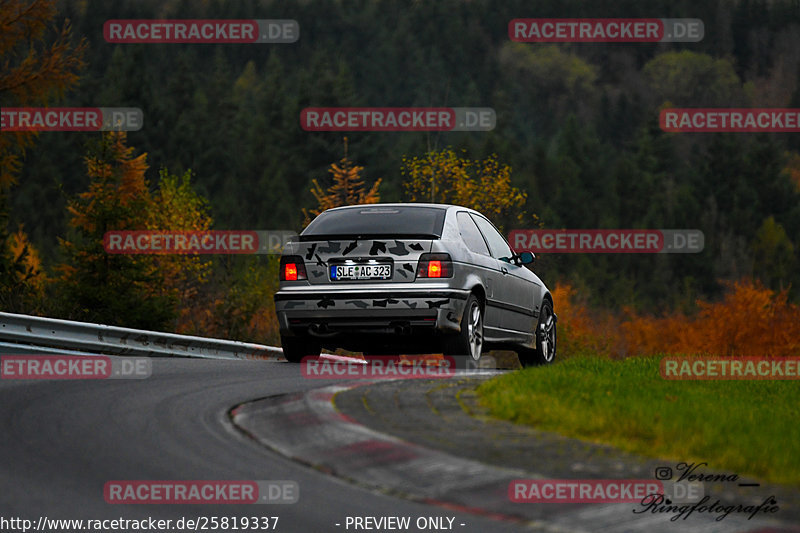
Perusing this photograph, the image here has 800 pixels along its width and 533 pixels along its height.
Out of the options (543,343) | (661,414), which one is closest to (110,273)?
(543,343)

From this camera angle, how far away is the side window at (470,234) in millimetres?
12859

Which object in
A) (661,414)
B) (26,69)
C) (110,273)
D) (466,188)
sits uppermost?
(26,69)

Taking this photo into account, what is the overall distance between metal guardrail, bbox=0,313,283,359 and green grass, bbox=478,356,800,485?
25.1ft

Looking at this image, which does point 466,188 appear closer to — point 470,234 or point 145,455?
point 470,234

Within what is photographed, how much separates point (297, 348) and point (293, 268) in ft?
3.84

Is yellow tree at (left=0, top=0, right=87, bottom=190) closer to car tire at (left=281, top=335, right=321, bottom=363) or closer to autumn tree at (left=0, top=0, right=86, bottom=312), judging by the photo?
autumn tree at (left=0, top=0, right=86, bottom=312)

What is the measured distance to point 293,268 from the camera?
40.3 feet

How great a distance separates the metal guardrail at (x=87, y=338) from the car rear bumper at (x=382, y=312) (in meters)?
5.23

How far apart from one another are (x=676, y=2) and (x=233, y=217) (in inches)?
3555

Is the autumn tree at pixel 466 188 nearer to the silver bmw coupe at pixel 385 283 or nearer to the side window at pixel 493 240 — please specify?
the side window at pixel 493 240

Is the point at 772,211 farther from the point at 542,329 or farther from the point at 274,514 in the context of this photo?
the point at 274,514

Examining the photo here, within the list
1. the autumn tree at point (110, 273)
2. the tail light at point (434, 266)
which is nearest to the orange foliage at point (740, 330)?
the autumn tree at point (110, 273)

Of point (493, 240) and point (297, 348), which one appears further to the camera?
point (493, 240)

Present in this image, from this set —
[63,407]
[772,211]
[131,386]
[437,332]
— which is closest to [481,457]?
[63,407]
